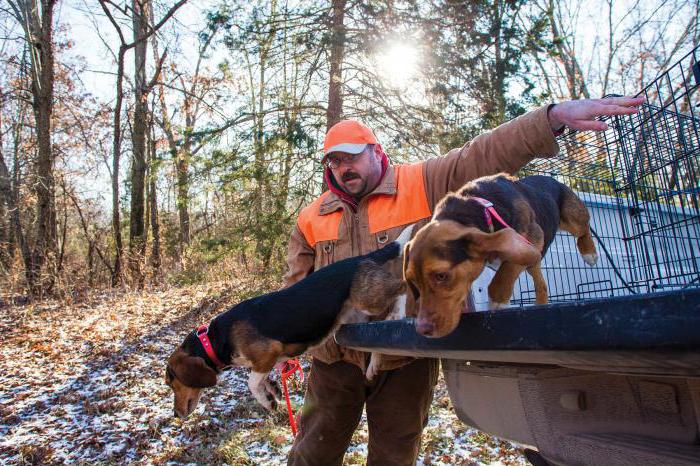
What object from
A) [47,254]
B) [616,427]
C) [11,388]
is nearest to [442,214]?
[616,427]

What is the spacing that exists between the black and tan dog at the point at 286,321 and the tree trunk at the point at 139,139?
469 inches

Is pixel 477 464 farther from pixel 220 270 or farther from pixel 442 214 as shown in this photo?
pixel 220 270

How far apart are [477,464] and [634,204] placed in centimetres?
288

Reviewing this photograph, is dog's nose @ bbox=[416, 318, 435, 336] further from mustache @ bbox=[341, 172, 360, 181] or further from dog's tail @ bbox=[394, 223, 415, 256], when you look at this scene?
mustache @ bbox=[341, 172, 360, 181]

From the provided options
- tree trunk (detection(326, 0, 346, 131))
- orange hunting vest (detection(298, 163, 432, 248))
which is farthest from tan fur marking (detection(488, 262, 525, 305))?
tree trunk (detection(326, 0, 346, 131))

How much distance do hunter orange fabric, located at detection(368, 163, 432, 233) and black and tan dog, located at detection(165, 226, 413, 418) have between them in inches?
4.9

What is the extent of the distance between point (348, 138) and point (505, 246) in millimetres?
1714

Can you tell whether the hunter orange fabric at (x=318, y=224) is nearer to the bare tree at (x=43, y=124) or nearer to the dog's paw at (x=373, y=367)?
the dog's paw at (x=373, y=367)

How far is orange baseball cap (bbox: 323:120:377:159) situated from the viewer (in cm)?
343

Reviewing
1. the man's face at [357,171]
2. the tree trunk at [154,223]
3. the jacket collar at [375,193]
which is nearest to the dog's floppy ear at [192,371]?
the jacket collar at [375,193]

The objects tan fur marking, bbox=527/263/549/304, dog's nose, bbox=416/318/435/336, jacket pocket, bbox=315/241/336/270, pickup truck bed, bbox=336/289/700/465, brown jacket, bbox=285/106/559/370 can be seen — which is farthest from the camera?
jacket pocket, bbox=315/241/336/270

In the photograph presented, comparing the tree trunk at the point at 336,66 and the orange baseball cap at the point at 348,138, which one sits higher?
the tree trunk at the point at 336,66

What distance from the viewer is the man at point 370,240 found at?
3.23 metres

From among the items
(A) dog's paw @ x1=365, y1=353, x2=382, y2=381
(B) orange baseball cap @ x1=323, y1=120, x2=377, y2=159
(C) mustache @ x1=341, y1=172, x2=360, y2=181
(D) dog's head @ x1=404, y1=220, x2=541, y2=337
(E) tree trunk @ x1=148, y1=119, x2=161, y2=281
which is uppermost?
(E) tree trunk @ x1=148, y1=119, x2=161, y2=281
